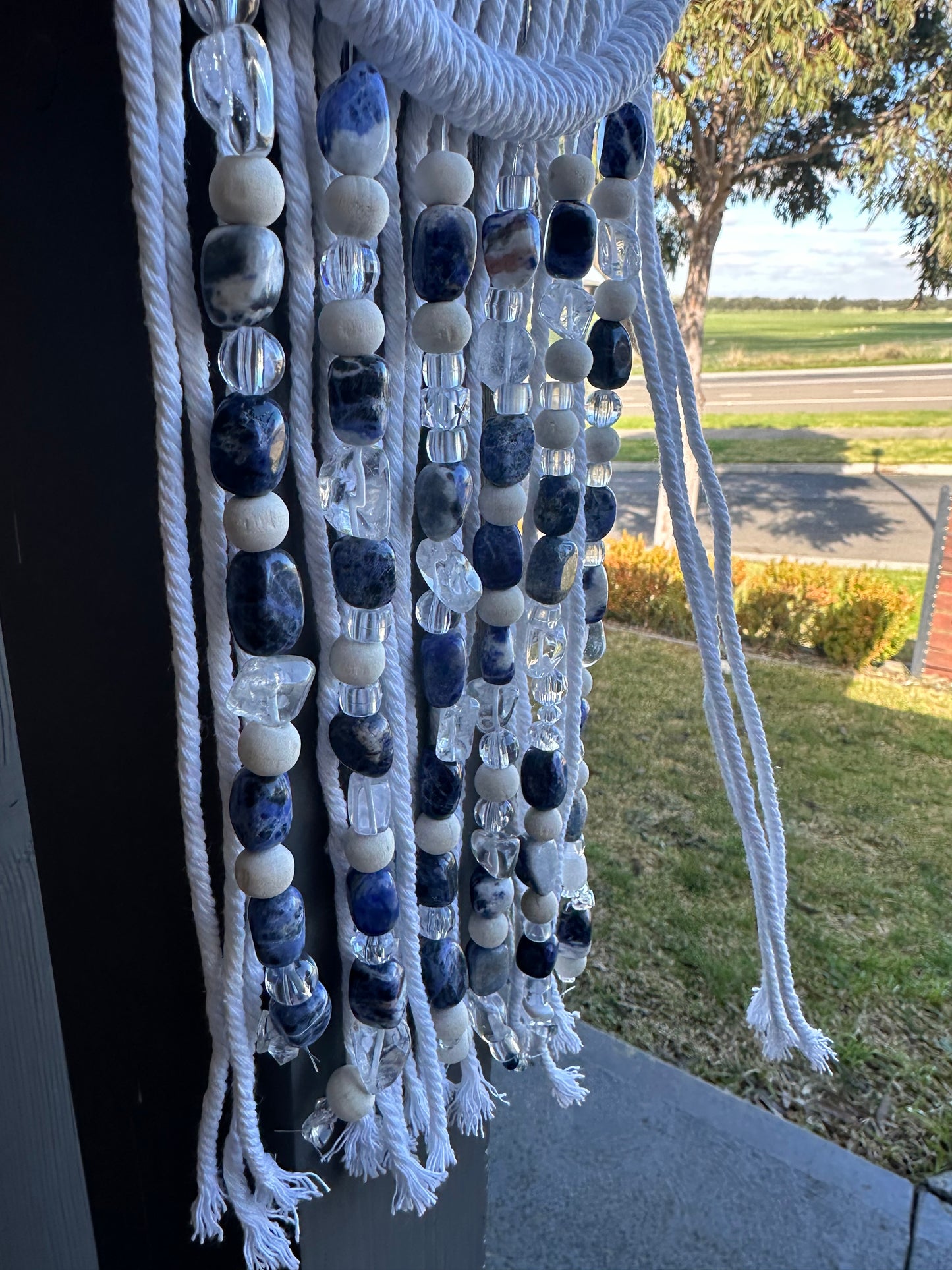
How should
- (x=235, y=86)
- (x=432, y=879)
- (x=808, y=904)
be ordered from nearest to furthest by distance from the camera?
(x=235, y=86) < (x=432, y=879) < (x=808, y=904)

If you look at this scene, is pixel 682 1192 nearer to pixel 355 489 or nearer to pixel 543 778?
pixel 543 778

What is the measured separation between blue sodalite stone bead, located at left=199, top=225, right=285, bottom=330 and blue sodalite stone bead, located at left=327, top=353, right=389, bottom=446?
0.05 m

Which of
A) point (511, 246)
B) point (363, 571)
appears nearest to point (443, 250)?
point (511, 246)

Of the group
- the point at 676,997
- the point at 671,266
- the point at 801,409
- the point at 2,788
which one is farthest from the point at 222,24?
the point at 801,409

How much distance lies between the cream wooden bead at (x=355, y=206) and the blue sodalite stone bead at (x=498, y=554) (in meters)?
0.18

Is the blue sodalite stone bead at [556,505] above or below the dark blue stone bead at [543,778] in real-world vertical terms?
above

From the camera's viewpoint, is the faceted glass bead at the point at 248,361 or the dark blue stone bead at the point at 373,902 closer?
the faceted glass bead at the point at 248,361

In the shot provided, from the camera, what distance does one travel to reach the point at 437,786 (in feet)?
1.79

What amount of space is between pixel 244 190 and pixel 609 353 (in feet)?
0.92

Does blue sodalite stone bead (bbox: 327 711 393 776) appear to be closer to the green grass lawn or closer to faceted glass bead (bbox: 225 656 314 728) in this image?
faceted glass bead (bbox: 225 656 314 728)

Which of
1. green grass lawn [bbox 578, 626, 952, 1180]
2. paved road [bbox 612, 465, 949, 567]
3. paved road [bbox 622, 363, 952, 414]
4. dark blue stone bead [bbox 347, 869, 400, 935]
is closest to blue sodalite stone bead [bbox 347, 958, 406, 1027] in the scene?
dark blue stone bead [bbox 347, 869, 400, 935]

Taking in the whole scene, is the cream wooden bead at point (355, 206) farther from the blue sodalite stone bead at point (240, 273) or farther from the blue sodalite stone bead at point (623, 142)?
the blue sodalite stone bead at point (623, 142)

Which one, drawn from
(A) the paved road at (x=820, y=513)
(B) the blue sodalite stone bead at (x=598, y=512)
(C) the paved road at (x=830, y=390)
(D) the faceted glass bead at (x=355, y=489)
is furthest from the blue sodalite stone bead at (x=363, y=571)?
(C) the paved road at (x=830, y=390)

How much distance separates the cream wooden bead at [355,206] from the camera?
39 cm
